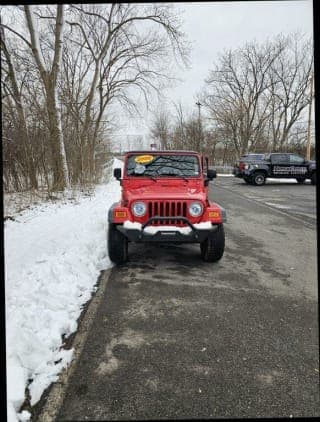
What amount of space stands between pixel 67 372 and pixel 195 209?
2.55 metres

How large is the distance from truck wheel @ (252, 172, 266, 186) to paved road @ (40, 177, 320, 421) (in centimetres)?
1280

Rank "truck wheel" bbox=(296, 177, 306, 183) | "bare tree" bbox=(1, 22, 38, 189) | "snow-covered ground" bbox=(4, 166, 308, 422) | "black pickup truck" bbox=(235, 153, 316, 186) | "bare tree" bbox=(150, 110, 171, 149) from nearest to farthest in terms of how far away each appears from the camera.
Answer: "snow-covered ground" bbox=(4, 166, 308, 422) < "bare tree" bbox=(1, 22, 38, 189) < "black pickup truck" bbox=(235, 153, 316, 186) < "truck wheel" bbox=(296, 177, 306, 183) < "bare tree" bbox=(150, 110, 171, 149)

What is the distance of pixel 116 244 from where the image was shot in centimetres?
394

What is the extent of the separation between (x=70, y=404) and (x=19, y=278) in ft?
6.80

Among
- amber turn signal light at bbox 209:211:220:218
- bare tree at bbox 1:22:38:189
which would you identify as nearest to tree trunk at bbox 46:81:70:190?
bare tree at bbox 1:22:38:189

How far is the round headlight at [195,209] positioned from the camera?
3.87 metres

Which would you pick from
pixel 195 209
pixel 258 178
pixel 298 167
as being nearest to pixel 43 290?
→ pixel 195 209

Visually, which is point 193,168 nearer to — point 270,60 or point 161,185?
point 161,185

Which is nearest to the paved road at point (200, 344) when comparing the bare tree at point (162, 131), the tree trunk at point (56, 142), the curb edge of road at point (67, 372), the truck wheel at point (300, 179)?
the curb edge of road at point (67, 372)

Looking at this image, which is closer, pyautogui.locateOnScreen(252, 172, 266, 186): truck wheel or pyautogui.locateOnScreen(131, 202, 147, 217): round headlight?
pyautogui.locateOnScreen(131, 202, 147, 217): round headlight

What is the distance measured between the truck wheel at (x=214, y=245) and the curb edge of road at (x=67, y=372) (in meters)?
1.70

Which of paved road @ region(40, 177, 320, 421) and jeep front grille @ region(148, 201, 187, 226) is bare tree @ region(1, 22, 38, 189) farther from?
paved road @ region(40, 177, 320, 421)

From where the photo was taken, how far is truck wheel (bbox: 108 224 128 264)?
12.8ft

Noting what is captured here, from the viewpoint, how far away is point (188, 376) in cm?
196
